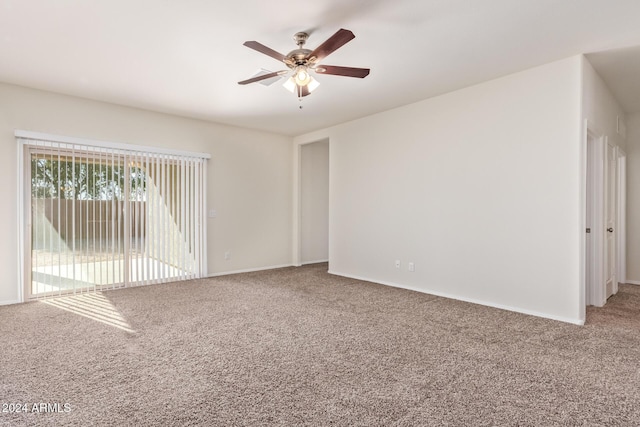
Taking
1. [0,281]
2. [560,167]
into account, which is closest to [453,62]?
[560,167]

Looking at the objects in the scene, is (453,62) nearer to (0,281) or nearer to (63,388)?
(63,388)

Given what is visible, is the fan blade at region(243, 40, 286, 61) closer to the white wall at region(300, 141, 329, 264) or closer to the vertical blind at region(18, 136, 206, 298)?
the vertical blind at region(18, 136, 206, 298)

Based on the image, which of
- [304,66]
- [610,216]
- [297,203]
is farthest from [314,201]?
[610,216]

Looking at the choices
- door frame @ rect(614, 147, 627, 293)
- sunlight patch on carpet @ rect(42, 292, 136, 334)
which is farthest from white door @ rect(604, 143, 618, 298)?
sunlight patch on carpet @ rect(42, 292, 136, 334)

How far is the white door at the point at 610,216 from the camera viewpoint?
13.8 ft

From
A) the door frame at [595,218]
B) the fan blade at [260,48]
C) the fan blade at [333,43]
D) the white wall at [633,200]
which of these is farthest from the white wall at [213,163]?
the white wall at [633,200]

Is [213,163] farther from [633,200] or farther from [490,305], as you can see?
[633,200]

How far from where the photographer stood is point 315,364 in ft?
8.17

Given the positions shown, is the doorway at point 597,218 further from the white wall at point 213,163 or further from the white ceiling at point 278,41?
the white wall at point 213,163

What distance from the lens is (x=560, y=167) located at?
346 cm

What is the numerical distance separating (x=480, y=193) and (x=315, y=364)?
2.85 meters

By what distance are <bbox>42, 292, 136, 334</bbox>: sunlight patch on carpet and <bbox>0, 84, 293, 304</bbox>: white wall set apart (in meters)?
0.60

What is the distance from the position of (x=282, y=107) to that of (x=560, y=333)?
13.8 feet

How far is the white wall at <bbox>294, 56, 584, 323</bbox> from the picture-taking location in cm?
346
